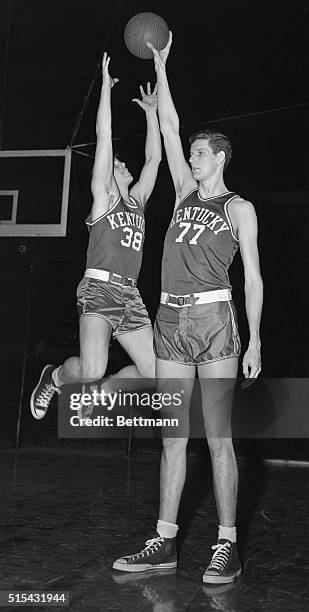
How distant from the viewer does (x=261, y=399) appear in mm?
6090

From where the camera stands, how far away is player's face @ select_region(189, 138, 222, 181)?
2.64 m

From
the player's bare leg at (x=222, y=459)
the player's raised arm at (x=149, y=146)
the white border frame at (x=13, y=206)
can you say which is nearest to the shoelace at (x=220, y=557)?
the player's bare leg at (x=222, y=459)

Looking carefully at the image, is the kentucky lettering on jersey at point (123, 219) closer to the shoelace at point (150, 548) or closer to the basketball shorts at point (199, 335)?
the basketball shorts at point (199, 335)

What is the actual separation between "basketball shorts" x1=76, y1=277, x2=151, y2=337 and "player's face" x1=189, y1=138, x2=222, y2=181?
87 centimetres

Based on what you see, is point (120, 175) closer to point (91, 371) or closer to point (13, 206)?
point (91, 371)

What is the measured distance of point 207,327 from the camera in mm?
2473

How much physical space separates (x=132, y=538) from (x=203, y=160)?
1627 millimetres

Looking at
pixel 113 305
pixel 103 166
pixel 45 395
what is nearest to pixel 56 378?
pixel 45 395

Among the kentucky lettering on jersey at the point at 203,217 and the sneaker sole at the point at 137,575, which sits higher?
the kentucky lettering on jersey at the point at 203,217

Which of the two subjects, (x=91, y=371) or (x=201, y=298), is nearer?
(x=201, y=298)

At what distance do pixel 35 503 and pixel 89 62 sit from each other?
3.99 meters

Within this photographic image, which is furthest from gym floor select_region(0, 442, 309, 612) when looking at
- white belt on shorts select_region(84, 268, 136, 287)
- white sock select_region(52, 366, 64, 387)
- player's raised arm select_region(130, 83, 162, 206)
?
player's raised arm select_region(130, 83, 162, 206)

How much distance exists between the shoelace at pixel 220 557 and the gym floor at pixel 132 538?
0.25ft

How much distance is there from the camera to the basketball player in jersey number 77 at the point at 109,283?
10.5ft
